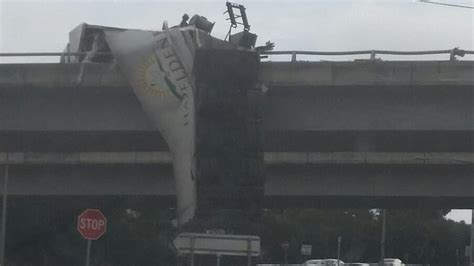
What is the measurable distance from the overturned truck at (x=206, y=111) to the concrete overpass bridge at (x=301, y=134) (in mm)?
764

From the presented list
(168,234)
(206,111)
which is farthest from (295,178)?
(168,234)

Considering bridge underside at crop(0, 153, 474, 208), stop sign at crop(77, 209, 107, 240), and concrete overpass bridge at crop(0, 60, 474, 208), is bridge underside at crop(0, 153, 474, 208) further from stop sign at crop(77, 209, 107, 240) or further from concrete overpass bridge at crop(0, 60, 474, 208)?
stop sign at crop(77, 209, 107, 240)

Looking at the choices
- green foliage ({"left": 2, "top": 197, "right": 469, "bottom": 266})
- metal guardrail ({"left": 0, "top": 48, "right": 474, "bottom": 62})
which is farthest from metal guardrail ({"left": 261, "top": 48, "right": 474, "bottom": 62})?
green foliage ({"left": 2, "top": 197, "right": 469, "bottom": 266})

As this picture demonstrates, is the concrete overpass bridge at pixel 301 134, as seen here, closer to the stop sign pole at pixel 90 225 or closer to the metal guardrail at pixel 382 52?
the metal guardrail at pixel 382 52

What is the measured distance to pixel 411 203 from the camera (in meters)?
37.8

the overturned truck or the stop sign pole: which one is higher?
the overturned truck

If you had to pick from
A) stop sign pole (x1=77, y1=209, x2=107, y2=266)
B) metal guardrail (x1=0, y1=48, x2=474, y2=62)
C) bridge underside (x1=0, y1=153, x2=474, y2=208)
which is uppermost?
metal guardrail (x1=0, y1=48, x2=474, y2=62)

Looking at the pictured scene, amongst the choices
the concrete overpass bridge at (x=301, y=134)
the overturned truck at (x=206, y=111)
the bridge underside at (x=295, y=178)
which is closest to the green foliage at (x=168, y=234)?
the bridge underside at (x=295, y=178)

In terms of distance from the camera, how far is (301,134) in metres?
32.3

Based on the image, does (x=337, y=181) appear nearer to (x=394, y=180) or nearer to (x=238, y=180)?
(x=394, y=180)

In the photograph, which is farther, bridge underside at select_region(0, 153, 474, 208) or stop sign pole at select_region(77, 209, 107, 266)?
bridge underside at select_region(0, 153, 474, 208)

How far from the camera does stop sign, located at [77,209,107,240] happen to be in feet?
76.6

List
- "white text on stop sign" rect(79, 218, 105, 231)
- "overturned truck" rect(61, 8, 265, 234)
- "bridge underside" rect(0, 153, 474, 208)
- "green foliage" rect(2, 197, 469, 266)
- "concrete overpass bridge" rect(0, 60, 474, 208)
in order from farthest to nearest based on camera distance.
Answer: "green foliage" rect(2, 197, 469, 266) → "bridge underside" rect(0, 153, 474, 208) → "concrete overpass bridge" rect(0, 60, 474, 208) → "overturned truck" rect(61, 8, 265, 234) → "white text on stop sign" rect(79, 218, 105, 231)

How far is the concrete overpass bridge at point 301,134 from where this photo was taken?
30.3m
